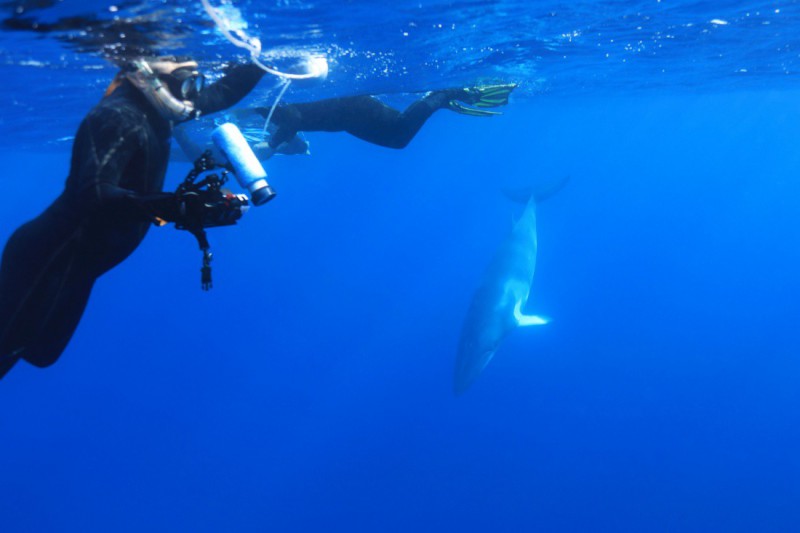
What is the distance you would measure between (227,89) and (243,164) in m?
1.75

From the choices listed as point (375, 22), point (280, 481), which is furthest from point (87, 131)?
point (280, 481)

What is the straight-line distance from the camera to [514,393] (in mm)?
20422

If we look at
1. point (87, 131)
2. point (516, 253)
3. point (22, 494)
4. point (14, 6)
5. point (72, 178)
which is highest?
point (14, 6)

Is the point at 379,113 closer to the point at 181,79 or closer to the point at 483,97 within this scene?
the point at 483,97

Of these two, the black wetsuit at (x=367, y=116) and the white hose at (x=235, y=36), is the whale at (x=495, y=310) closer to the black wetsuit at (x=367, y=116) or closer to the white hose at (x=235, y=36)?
the black wetsuit at (x=367, y=116)

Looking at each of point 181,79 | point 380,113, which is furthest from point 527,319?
point 181,79

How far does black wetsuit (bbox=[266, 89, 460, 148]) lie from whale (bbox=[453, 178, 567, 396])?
4.77 m

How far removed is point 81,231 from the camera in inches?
160

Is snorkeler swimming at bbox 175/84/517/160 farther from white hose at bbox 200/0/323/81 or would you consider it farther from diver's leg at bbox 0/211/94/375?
diver's leg at bbox 0/211/94/375

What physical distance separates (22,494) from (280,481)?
10.3 m

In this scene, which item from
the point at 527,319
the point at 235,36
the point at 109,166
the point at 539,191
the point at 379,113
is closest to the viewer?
the point at 109,166

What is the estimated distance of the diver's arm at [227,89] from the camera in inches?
191

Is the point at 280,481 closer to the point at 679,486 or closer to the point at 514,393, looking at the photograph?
the point at 514,393

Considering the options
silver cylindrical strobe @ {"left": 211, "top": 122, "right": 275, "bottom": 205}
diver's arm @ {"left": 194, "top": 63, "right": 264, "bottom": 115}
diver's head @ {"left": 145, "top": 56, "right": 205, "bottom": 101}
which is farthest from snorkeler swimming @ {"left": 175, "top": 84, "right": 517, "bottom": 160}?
silver cylindrical strobe @ {"left": 211, "top": 122, "right": 275, "bottom": 205}
